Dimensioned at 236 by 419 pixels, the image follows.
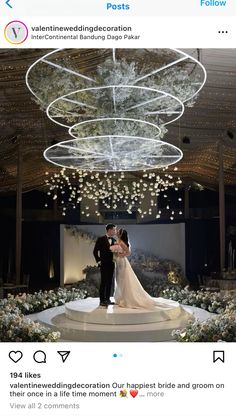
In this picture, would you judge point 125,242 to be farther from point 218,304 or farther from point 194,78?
point 194,78

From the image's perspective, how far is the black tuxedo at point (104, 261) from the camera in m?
2.17

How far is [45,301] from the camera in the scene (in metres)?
2.45

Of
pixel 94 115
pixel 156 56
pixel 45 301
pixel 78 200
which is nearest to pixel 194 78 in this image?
pixel 156 56

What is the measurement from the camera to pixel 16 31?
57.4 inches

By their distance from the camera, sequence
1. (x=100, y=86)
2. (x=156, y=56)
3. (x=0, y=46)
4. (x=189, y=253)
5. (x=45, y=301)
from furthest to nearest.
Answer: (x=45, y=301) → (x=100, y=86) → (x=189, y=253) → (x=156, y=56) → (x=0, y=46)

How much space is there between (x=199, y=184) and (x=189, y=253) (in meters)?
0.49

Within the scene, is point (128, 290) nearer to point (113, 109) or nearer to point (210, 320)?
point (210, 320)

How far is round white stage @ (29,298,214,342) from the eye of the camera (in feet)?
6.50

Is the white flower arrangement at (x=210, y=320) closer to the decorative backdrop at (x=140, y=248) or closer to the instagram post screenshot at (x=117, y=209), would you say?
the instagram post screenshot at (x=117, y=209)

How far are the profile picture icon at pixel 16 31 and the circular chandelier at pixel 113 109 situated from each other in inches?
16.9

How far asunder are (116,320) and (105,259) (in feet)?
1.36
